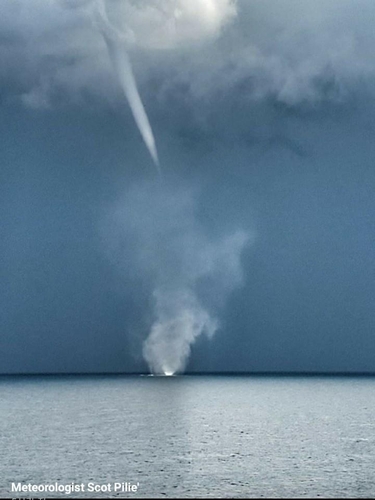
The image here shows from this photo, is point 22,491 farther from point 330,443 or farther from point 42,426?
point 42,426

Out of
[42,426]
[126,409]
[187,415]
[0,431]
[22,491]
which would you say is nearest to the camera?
[22,491]

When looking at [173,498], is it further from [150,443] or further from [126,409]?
[126,409]

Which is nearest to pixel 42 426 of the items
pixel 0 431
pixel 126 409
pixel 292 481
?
pixel 0 431

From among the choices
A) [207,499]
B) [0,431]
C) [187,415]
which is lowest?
[207,499]

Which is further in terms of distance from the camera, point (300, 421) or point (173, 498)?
point (300, 421)

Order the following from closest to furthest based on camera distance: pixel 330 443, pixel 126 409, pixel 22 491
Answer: pixel 22 491, pixel 330 443, pixel 126 409

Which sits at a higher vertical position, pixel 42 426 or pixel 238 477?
pixel 42 426

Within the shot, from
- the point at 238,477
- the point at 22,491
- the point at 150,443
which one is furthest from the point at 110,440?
the point at 22,491

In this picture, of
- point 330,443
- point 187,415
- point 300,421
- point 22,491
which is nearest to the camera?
point 22,491

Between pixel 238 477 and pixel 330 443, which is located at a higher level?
pixel 330 443
